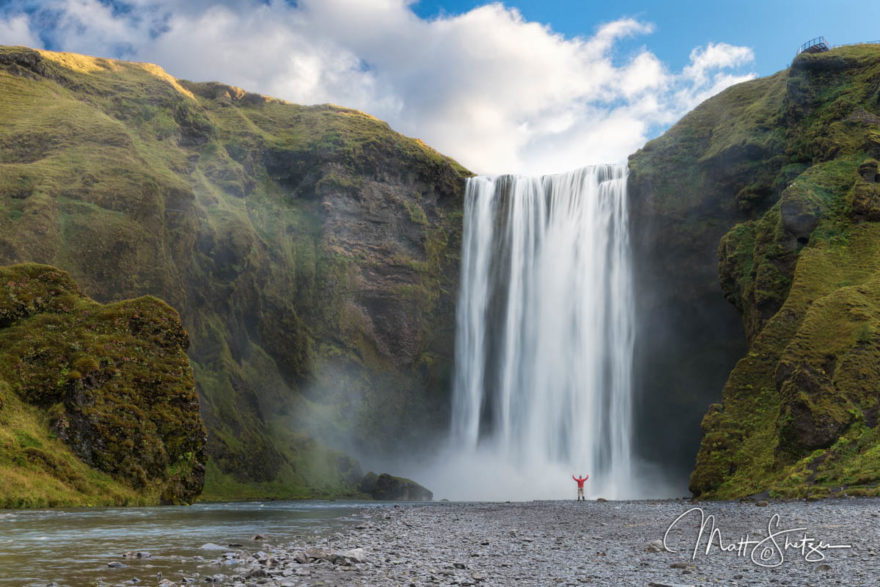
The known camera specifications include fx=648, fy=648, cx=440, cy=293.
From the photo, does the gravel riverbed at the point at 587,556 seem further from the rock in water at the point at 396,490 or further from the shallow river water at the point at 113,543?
the rock in water at the point at 396,490

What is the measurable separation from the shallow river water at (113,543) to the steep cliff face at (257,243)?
3117 cm

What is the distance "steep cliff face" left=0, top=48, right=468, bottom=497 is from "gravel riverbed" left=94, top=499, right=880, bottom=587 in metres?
39.2

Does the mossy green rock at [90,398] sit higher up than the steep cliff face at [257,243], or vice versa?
the steep cliff face at [257,243]

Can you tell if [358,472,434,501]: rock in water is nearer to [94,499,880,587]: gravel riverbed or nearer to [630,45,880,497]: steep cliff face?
[630,45,880,497]: steep cliff face

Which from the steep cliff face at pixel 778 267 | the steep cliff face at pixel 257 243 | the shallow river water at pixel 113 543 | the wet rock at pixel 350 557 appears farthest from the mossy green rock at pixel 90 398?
the steep cliff face at pixel 778 267

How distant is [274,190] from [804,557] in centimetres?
7394

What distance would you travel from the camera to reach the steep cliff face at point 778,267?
29578mm

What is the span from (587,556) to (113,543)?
10.00 metres

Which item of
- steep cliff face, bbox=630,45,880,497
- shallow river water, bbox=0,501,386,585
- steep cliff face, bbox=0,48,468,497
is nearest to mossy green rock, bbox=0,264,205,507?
shallow river water, bbox=0,501,386,585

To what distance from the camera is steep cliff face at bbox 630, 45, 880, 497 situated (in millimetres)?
29578

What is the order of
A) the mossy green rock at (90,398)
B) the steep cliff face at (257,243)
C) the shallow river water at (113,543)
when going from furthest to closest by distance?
1. the steep cliff face at (257,243)
2. the mossy green rock at (90,398)
3. the shallow river water at (113,543)

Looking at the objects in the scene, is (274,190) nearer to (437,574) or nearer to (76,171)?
(76,171)

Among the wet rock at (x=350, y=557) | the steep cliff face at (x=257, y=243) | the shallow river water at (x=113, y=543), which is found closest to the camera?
the shallow river water at (x=113, y=543)

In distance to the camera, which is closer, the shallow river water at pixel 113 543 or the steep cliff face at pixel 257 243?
the shallow river water at pixel 113 543
